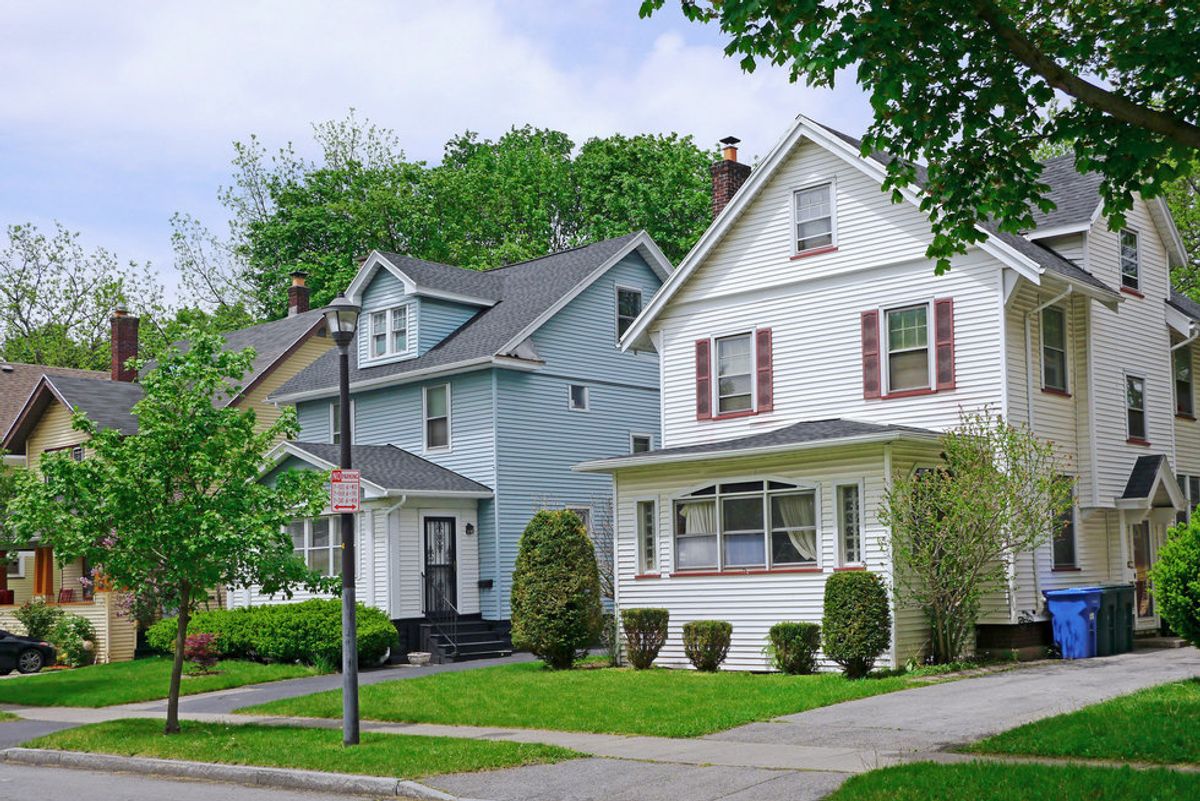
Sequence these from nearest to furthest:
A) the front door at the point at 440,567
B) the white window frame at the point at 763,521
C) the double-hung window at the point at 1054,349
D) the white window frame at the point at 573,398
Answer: the white window frame at the point at 763,521 < the double-hung window at the point at 1054,349 < the front door at the point at 440,567 < the white window frame at the point at 573,398

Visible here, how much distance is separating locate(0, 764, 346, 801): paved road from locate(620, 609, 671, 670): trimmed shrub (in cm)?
1030

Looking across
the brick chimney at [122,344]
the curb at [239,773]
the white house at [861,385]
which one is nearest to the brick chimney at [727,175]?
the white house at [861,385]

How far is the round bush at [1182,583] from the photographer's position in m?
15.9

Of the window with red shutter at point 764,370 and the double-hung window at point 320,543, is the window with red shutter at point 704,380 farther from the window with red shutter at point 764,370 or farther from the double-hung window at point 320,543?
the double-hung window at point 320,543

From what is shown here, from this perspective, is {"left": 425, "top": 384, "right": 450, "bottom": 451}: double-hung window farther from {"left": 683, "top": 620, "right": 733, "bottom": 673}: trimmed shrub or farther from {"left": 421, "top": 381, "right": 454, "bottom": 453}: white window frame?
{"left": 683, "top": 620, "right": 733, "bottom": 673}: trimmed shrub

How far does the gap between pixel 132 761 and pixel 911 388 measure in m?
14.4

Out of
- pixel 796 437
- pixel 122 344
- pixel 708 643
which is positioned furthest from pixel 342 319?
pixel 122 344

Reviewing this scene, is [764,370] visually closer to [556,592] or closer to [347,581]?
[556,592]

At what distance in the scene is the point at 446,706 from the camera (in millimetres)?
18422

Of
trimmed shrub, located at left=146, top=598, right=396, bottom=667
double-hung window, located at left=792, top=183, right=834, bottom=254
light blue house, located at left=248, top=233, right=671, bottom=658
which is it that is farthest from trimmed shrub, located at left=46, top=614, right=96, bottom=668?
double-hung window, located at left=792, top=183, right=834, bottom=254

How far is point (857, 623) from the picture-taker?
1983cm

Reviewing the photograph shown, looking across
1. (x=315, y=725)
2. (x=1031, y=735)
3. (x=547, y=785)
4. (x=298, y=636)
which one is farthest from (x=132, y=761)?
(x=298, y=636)

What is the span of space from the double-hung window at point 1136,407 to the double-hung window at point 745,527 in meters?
7.65

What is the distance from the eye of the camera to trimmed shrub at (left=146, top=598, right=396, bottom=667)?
26.1 metres
